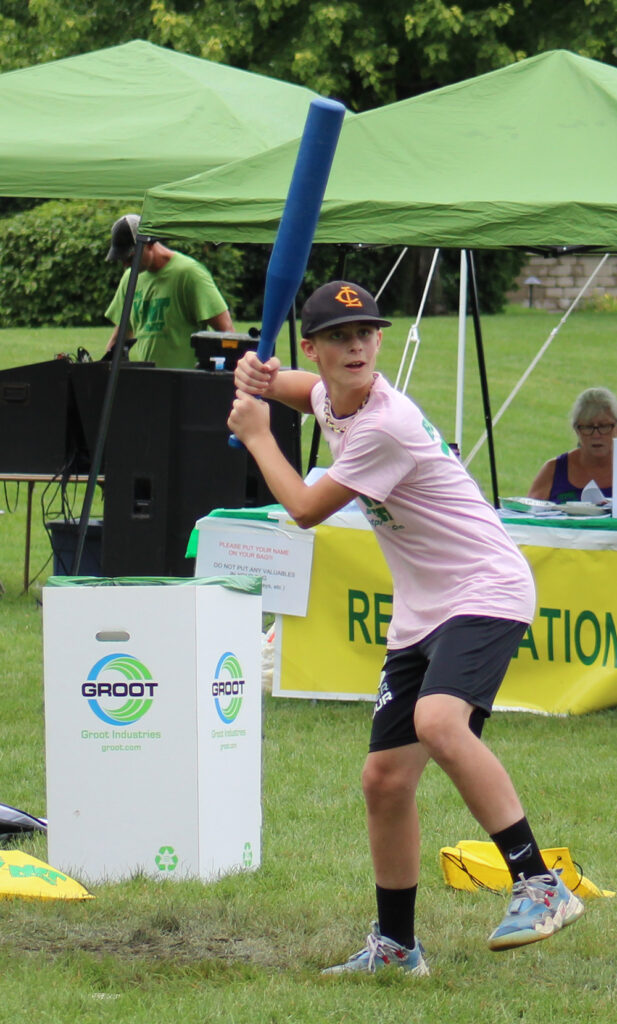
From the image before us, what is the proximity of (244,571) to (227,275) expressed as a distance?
54.1 ft

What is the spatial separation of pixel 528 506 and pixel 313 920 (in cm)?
381

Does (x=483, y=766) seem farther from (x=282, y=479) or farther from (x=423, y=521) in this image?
(x=282, y=479)

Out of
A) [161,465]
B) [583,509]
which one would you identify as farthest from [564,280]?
[583,509]

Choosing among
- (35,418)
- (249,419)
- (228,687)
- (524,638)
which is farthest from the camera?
(35,418)

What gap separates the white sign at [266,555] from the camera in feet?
23.2

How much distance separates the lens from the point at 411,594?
373 centimetres

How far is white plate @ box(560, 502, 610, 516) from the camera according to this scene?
734cm

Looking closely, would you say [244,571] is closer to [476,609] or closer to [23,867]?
[23,867]

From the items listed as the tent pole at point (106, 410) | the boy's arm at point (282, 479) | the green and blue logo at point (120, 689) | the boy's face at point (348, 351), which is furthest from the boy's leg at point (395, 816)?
the tent pole at point (106, 410)

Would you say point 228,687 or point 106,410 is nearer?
point 228,687

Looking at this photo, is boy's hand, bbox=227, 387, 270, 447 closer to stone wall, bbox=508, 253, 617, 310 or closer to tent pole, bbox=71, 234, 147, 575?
tent pole, bbox=71, 234, 147, 575

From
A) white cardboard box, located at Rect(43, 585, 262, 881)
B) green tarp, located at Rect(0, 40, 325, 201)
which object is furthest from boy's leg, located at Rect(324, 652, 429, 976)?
green tarp, located at Rect(0, 40, 325, 201)

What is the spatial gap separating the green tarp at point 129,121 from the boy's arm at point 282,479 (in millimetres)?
5897

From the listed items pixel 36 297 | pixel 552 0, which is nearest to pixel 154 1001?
pixel 36 297
